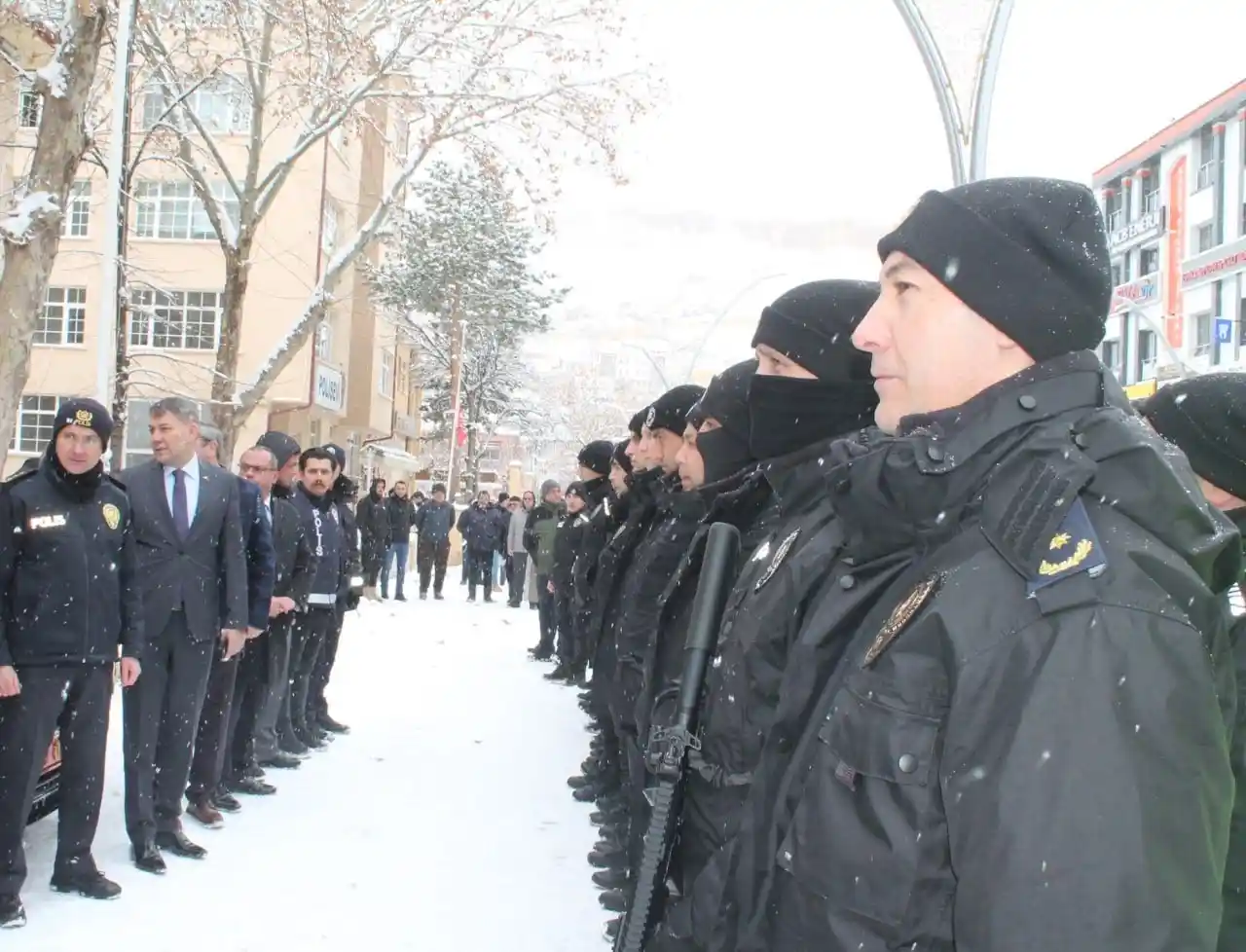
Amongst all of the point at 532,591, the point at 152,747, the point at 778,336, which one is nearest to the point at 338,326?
the point at 532,591

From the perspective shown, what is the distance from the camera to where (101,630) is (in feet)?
15.6

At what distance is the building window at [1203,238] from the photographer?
4488 centimetres

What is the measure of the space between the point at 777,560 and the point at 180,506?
14.0ft

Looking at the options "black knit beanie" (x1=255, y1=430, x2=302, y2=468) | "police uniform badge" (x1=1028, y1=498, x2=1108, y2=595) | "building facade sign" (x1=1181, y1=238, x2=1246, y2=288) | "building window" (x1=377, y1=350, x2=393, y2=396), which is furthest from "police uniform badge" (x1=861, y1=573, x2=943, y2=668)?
"building facade sign" (x1=1181, y1=238, x2=1246, y2=288)

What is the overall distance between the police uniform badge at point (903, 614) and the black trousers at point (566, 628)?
951cm

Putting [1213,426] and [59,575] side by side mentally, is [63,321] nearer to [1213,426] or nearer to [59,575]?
[59,575]

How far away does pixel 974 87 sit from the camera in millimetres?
6141

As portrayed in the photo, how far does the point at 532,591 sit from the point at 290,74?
9.65m

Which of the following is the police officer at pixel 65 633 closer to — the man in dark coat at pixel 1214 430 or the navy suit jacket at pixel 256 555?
the navy suit jacket at pixel 256 555

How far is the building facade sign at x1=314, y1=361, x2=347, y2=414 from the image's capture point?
32.5 m

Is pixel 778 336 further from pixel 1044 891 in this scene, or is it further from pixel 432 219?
pixel 432 219

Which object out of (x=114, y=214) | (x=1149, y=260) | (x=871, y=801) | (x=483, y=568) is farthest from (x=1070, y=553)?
(x=1149, y=260)

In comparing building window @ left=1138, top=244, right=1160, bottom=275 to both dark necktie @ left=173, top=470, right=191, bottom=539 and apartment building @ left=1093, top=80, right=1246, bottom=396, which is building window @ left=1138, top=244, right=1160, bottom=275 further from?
dark necktie @ left=173, top=470, right=191, bottom=539

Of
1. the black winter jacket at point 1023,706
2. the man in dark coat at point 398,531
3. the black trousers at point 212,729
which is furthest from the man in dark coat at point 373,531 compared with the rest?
the black winter jacket at point 1023,706
